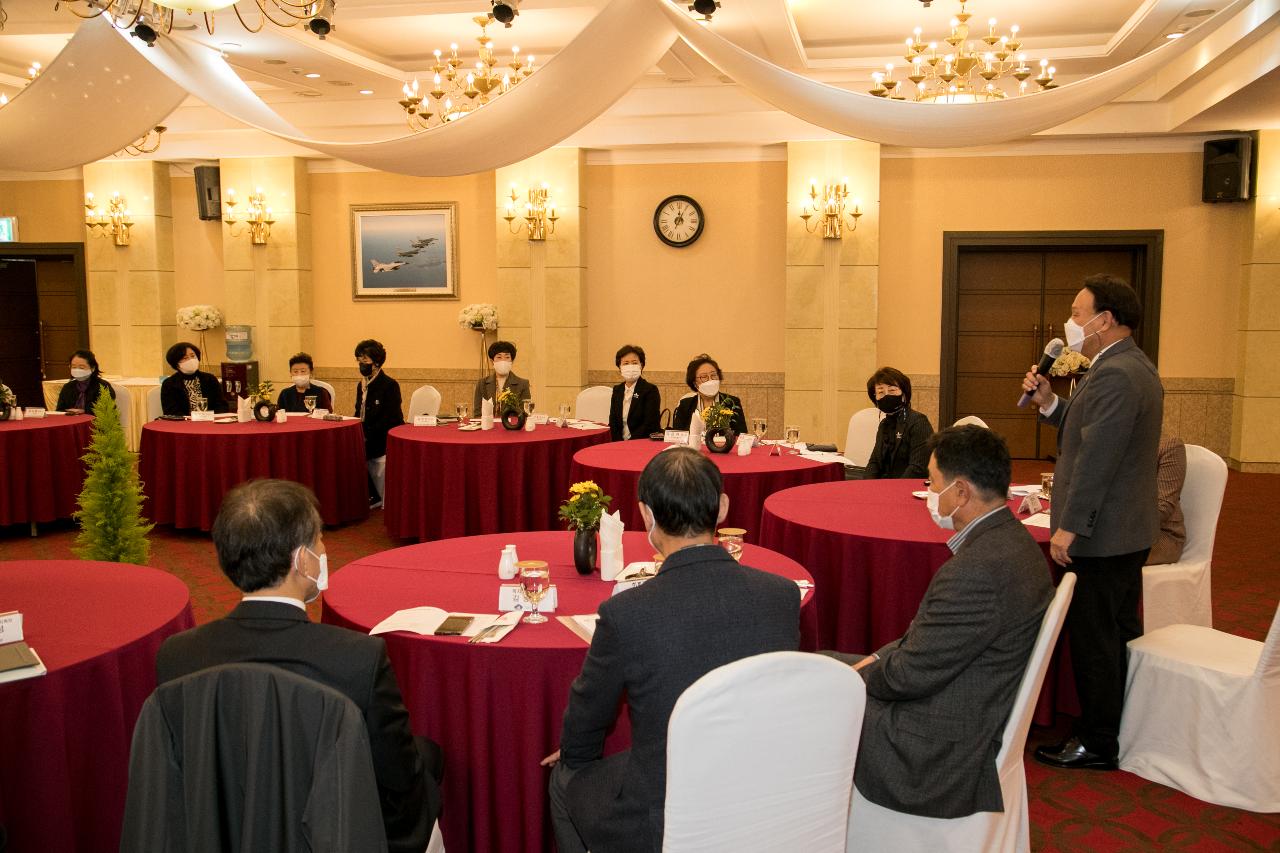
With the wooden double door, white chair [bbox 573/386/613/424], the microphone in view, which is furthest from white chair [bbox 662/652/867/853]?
the wooden double door

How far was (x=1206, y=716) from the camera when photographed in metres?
3.64

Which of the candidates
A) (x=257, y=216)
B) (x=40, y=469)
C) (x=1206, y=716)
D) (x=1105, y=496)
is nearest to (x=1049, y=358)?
(x=1105, y=496)

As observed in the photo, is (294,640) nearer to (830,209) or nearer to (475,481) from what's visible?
(475,481)

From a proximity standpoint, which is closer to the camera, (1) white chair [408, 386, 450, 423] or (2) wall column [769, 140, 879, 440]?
(1) white chair [408, 386, 450, 423]

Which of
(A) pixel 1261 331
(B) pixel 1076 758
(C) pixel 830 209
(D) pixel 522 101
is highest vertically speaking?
(C) pixel 830 209

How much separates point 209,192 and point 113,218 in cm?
123

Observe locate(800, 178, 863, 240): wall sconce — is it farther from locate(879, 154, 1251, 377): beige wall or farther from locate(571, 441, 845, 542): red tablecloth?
locate(571, 441, 845, 542): red tablecloth

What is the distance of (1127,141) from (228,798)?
10767mm

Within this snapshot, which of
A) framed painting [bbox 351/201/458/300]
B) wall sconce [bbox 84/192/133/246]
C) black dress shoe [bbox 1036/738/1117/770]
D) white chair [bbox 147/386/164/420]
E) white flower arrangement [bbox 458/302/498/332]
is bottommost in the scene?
black dress shoe [bbox 1036/738/1117/770]

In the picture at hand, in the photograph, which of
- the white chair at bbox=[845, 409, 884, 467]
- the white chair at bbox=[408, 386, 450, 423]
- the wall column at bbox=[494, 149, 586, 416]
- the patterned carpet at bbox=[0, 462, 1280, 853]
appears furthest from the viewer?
the wall column at bbox=[494, 149, 586, 416]

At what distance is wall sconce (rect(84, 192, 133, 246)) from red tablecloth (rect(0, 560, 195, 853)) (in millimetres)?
9998

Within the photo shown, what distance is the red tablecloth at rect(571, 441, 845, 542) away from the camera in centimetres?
583

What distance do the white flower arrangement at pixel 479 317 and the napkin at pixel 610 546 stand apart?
788 centimetres

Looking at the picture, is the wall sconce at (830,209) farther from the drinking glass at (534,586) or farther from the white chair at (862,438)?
the drinking glass at (534,586)
